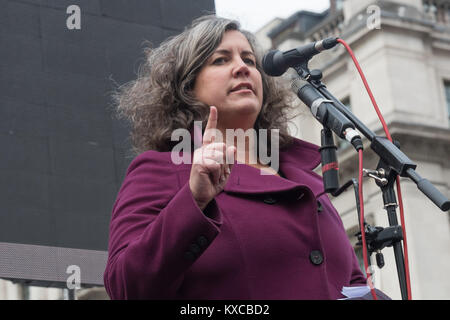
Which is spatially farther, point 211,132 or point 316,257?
point 316,257

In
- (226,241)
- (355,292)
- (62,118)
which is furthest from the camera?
(62,118)

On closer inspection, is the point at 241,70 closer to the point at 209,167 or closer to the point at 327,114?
the point at 327,114

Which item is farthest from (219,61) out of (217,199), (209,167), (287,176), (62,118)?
(62,118)

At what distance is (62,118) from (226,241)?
15.1ft

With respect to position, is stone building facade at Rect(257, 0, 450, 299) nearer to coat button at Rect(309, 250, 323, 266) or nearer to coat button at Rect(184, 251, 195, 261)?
coat button at Rect(309, 250, 323, 266)

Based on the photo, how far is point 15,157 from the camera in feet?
24.2

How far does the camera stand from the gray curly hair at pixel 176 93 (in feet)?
12.1

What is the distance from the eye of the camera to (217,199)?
3.37m

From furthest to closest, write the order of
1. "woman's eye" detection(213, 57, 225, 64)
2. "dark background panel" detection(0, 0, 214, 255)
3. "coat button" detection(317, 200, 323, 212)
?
Result: "dark background panel" detection(0, 0, 214, 255), "woman's eye" detection(213, 57, 225, 64), "coat button" detection(317, 200, 323, 212)

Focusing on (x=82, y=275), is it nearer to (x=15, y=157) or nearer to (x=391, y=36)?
(x=15, y=157)

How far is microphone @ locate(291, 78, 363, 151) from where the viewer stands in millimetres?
3230

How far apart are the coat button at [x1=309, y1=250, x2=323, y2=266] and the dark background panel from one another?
169 inches

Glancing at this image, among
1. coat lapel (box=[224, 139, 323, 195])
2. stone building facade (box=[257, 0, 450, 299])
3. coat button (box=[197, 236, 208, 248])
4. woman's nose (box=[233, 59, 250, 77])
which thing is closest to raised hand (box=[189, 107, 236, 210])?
coat button (box=[197, 236, 208, 248])

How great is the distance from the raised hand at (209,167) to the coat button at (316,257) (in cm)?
48
